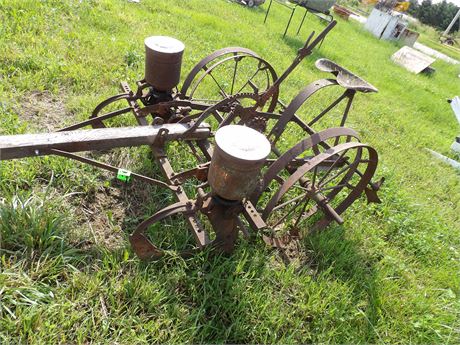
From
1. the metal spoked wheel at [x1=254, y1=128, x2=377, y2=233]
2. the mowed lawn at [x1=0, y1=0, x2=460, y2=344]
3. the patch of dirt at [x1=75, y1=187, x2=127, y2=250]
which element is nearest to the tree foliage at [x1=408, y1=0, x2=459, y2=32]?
the mowed lawn at [x1=0, y1=0, x2=460, y2=344]

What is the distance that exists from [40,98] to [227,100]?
2076mm

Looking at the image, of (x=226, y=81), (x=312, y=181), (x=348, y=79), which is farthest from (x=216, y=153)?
(x=226, y=81)

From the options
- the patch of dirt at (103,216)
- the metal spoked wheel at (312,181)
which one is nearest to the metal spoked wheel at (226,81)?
the metal spoked wheel at (312,181)

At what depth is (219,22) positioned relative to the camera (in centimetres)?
752

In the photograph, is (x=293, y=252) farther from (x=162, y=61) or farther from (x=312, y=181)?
(x=162, y=61)

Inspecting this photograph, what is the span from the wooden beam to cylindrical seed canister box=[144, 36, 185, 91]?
468 millimetres

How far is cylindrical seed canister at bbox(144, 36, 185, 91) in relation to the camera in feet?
8.30

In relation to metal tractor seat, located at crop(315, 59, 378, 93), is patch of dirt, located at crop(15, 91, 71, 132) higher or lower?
lower

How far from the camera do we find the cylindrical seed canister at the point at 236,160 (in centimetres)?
171

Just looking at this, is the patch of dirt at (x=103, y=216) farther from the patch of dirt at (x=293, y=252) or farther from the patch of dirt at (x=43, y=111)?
the patch of dirt at (x=293, y=252)

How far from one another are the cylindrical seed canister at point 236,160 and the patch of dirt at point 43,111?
2016 mm

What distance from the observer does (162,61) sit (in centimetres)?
255

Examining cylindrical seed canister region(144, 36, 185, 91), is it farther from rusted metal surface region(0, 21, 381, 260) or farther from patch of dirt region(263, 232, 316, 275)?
patch of dirt region(263, 232, 316, 275)

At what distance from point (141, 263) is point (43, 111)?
2.02 meters
